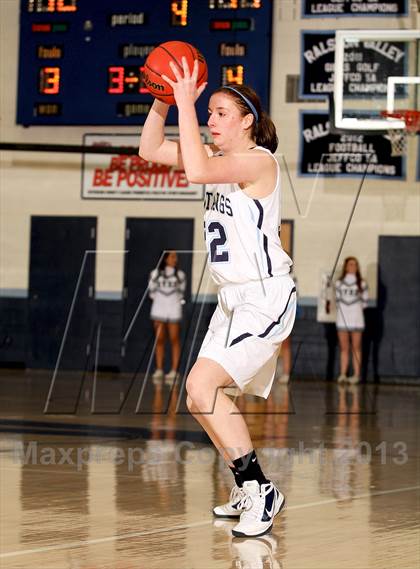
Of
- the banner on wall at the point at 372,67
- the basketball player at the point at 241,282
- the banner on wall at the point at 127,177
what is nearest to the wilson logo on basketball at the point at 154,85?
the basketball player at the point at 241,282

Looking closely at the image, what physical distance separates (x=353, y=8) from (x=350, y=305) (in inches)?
180

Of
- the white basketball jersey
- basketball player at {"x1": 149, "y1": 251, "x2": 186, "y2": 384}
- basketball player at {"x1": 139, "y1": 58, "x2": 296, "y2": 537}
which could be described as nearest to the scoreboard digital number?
basketball player at {"x1": 149, "y1": 251, "x2": 186, "y2": 384}

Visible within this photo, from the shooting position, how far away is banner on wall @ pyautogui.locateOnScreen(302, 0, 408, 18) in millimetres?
18609

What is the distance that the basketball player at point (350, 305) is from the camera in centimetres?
1831

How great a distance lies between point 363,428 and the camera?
36.0 ft

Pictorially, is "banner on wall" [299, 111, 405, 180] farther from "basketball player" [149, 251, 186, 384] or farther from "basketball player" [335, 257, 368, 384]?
"basketball player" [149, 251, 186, 384]

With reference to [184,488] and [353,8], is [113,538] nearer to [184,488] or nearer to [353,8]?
[184,488]

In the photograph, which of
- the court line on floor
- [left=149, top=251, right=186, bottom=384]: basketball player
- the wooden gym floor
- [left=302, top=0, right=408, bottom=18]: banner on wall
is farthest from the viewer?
[left=302, top=0, right=408, bottom=18]: banner on wall

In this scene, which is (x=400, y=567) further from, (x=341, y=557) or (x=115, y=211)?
(x=115, y=211)

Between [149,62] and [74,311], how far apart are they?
1465 centimetres

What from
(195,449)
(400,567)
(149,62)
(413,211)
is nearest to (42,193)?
(413,211)

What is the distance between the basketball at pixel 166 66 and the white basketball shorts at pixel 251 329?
3.05 ft

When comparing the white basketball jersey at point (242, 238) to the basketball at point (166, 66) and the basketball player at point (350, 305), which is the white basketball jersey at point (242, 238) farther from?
the basketball player at point (350, 305)

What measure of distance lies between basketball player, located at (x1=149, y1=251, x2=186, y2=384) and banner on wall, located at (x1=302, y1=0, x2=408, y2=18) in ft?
14.6
